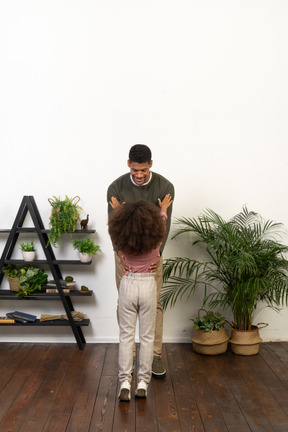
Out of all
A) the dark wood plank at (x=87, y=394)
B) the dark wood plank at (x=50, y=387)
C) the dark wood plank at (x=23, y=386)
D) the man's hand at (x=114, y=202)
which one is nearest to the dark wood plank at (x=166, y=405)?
the dark wood plank at (x=87, y=394)

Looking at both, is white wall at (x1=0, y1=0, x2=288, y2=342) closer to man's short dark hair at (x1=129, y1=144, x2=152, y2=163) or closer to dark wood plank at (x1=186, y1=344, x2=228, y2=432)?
dark wood plank at (x1=186, y1=344, x2=228, y2=432)

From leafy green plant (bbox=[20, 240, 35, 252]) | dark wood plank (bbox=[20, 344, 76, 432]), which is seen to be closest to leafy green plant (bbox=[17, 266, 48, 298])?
leafy green plant (bbox=[20, 240, 35, 252])

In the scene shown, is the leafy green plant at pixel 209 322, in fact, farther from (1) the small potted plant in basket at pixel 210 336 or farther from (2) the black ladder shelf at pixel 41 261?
(2) the black ladder shelf at pixel 41 261

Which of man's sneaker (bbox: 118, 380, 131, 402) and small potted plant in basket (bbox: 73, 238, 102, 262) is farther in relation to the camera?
small potted plant in basket (bbox: 73, 238, 102, 262)

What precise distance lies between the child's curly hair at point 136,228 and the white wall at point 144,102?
139cm

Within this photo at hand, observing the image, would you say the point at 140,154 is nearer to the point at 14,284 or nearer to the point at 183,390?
the point at 183,390

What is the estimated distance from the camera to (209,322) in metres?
4.04

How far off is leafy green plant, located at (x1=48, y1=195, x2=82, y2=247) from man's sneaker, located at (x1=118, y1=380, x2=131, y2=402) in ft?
4.53

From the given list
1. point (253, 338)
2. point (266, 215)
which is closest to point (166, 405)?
point (253, 338)

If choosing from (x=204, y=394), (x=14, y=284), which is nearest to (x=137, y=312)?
(x=204, y=394)

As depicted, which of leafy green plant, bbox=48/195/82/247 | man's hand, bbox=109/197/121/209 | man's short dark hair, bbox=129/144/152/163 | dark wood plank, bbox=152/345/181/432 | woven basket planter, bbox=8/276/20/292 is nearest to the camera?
dark wood plank, bbox=152/345/181/432

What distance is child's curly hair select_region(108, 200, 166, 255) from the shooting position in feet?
9.24

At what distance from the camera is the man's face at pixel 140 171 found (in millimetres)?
3260

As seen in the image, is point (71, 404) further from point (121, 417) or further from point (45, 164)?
point (45, 164)
